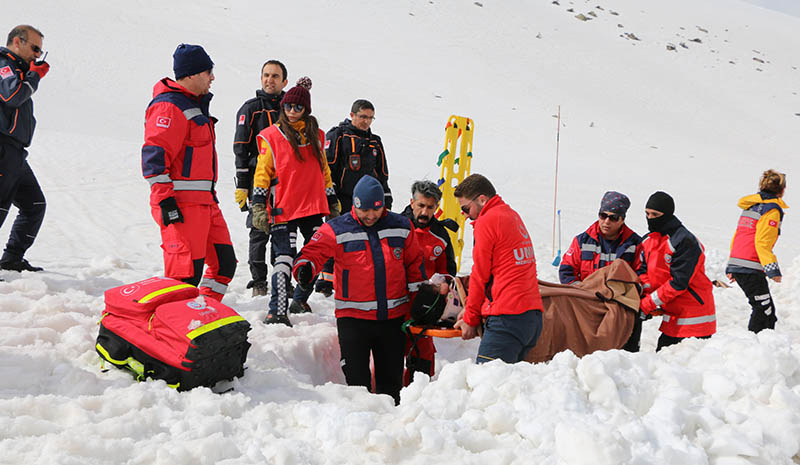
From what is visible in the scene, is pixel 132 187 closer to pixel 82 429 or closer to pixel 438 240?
pixel 438 240

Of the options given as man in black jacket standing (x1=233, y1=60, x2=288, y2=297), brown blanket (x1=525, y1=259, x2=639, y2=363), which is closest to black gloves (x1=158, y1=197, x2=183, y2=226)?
man in black jacket standing (x1=233, y1=60, x2=288, y2=297)

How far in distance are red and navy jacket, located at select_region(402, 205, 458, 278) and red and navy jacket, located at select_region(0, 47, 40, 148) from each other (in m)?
3.19

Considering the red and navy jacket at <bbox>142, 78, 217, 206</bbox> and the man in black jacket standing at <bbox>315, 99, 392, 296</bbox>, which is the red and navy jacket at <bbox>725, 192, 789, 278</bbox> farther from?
the red and navy jacket at <bbox>142, 78, 217, 206</bbox>

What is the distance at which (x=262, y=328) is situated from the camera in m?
4.66

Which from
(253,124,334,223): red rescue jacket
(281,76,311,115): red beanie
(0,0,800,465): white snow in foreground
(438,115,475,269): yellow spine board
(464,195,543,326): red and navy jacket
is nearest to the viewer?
(0,0,800,465): white snow in foreground

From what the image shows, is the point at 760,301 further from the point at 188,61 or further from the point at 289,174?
the point at 188,61

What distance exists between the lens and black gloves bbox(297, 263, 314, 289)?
13.6 ft

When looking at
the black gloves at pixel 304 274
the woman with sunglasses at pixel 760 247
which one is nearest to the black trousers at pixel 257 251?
the black gloves at pixel 304 274

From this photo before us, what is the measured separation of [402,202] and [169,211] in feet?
28.2

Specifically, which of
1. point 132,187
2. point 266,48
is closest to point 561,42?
point 266,48

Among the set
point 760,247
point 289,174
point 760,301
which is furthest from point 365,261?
point 760,301

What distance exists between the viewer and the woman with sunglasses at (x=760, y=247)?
5.56 meters

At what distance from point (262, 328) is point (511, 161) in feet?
46.0

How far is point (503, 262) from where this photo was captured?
13.1ft
